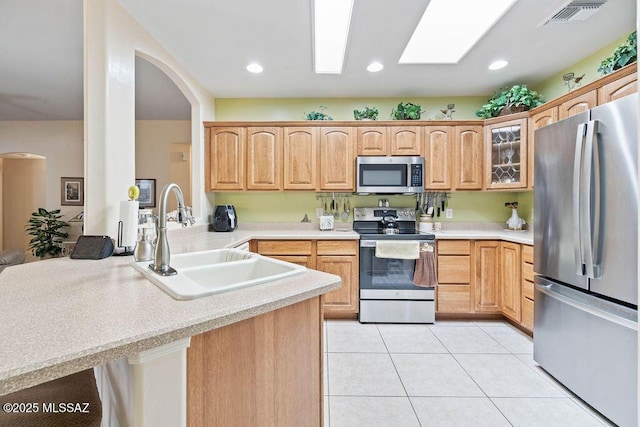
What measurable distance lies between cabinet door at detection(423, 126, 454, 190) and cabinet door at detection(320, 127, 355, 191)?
33.8 inches

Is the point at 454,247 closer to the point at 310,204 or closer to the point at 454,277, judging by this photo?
the point at 454,277

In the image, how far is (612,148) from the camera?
150 cm

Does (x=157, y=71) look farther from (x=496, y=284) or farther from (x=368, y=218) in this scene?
(x=496, y=284)

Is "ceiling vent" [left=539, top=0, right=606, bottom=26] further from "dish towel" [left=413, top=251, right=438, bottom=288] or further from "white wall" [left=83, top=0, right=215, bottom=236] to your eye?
"white wall" [left=83, top=0, right=215, bottom=236]

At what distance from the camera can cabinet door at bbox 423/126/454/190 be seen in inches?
126

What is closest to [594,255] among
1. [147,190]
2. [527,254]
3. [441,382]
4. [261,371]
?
[527,254]

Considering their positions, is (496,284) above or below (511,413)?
above

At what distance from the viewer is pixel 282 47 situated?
240cm

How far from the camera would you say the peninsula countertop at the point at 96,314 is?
566 mm

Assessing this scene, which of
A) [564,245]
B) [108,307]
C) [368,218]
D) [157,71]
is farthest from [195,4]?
[564,245]

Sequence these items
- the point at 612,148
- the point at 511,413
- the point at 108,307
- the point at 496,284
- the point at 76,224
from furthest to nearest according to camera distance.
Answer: the point at 76,224 < the point at 496,284 < the point at 511,413 < the point at 612,148 < the point at 108,307

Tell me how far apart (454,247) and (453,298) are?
54 centimetres

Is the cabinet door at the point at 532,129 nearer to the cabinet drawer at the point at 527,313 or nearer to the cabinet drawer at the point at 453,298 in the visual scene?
the cabinet drawer at the point at 527,313

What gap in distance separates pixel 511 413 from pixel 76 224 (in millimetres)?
6172
